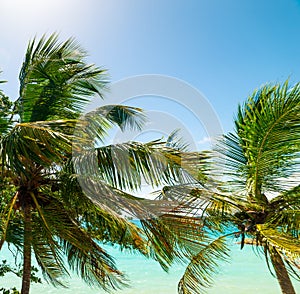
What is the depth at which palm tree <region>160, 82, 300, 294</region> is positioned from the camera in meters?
3.83

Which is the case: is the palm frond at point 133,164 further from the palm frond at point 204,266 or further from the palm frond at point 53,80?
the palm frond at point 53,80

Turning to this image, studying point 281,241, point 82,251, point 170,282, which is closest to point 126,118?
point 82,251

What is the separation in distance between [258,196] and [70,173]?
2.30 meters

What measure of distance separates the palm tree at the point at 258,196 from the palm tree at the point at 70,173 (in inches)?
14.0

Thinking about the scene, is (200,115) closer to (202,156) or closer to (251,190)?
(202,156)

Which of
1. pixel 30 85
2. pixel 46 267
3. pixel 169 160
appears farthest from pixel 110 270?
pixel 30 85

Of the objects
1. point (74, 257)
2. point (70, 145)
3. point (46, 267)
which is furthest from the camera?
point (46, 267)

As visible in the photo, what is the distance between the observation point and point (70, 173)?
182 inches

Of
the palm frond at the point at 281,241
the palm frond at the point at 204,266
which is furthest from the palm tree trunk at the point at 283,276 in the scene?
the palm frond at the point at 204,266

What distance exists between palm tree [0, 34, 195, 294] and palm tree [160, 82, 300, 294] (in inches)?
14.0

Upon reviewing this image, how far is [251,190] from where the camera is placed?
4230 millimetres

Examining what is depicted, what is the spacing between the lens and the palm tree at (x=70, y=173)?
391 centimetres

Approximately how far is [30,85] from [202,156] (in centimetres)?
298

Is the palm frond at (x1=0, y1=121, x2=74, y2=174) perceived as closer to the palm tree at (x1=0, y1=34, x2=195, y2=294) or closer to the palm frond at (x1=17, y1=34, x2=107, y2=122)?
the palm tree at (x1=0, y1=34, x2=195, y2=294)
